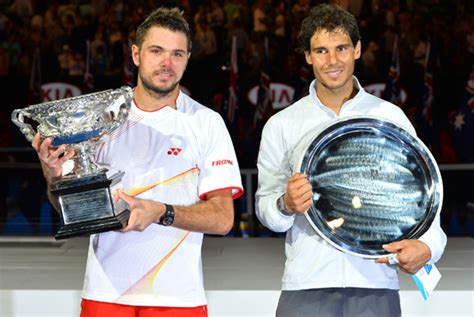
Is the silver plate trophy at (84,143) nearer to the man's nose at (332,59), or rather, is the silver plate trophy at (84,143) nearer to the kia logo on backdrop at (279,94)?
the man's nose at (332,59)

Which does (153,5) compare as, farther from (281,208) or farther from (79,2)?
(281,208)

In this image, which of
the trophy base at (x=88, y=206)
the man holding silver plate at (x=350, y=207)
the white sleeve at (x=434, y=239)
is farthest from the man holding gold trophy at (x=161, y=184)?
the white sleeve at (x=434, y=239)

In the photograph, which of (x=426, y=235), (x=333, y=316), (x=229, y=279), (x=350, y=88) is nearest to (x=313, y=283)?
(x=333, y=316)

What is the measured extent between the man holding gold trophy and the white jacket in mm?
129

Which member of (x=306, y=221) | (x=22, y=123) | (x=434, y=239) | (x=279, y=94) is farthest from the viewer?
(x=279, y=94)

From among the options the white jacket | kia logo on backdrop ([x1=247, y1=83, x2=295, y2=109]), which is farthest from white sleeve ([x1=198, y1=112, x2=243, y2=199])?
kia logo on backdrop ([x1=247, y1=83, x2=295, y2=109])

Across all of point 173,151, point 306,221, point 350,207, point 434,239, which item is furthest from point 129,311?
point 434,239

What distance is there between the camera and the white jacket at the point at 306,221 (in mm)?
2754

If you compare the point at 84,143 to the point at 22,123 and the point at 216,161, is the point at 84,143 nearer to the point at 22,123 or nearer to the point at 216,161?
the point at 22,123

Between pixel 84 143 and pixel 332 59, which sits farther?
pixel 332 59

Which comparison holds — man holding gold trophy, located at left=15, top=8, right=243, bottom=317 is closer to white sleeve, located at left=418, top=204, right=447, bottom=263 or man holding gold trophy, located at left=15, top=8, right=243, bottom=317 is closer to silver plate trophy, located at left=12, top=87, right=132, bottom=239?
silver plate trophy, located at left=12, top=87, right=132, bottom=239

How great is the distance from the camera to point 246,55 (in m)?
10.7

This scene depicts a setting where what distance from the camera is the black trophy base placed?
250 cm

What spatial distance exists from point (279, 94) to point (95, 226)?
7.65 meters
